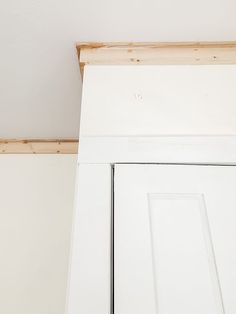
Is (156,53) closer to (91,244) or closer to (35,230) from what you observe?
(91,244)

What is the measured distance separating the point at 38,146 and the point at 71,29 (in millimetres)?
1033

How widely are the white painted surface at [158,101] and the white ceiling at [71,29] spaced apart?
0.16 meters

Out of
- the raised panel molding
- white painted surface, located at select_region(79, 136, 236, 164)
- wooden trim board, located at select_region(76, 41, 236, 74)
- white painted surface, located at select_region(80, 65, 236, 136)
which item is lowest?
the raised panel molding

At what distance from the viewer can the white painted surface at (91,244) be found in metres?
0.88

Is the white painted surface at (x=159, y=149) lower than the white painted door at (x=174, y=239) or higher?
higher

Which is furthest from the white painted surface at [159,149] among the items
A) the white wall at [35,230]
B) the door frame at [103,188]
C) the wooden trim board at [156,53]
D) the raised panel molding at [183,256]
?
the white wall at [35,230]

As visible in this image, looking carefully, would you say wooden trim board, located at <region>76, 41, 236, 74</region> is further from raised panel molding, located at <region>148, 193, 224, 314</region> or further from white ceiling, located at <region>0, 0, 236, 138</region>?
raised panel molding, located at <region>148, 193, 224, 314</region>

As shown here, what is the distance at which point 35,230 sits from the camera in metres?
1.82

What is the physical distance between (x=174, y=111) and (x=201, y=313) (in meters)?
0.80

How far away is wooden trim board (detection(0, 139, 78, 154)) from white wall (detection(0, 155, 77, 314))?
1.7 inches

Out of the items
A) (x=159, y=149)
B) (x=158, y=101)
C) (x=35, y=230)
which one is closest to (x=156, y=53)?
(x=158, y=101)

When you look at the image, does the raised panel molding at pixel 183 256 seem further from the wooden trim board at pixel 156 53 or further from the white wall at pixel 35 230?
the white wall at pixel 35 230

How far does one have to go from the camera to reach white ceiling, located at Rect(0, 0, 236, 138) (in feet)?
4.28

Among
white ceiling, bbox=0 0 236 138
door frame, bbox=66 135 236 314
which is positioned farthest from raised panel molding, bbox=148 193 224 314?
white ceiling, bbox=0 0 236 138
